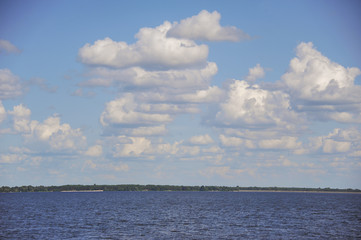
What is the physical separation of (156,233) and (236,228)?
51.0 feet

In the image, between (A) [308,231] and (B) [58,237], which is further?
(A) [308,231]

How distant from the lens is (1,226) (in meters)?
80.2

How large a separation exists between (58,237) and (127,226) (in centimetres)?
1664

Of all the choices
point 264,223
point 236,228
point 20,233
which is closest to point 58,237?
point 20,233

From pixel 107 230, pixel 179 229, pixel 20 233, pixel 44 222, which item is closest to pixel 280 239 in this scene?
pixel 179 229

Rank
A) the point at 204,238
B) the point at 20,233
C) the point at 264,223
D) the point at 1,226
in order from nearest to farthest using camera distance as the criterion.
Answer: the point at 204,238 < the point at 20,233 < the point at 1,226 < the point at 264,223

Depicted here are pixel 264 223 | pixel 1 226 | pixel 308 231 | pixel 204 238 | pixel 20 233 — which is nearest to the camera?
pixel 204 238

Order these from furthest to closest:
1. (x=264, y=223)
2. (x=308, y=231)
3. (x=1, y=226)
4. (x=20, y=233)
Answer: (x=264, y=223) → (x=1, y=226) → (x=308, y=231) → (x=20, y=233)

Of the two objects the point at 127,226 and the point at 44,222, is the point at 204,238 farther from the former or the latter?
the point at 44,222

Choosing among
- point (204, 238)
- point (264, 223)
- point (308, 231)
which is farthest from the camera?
point (264, 223)

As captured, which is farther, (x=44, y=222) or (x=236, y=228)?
(x=44, y=222)

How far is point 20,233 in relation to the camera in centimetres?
7019

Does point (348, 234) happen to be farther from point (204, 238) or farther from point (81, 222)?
point (81, 222)

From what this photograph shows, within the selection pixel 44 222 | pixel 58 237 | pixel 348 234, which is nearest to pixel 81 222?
pixel 44 222
